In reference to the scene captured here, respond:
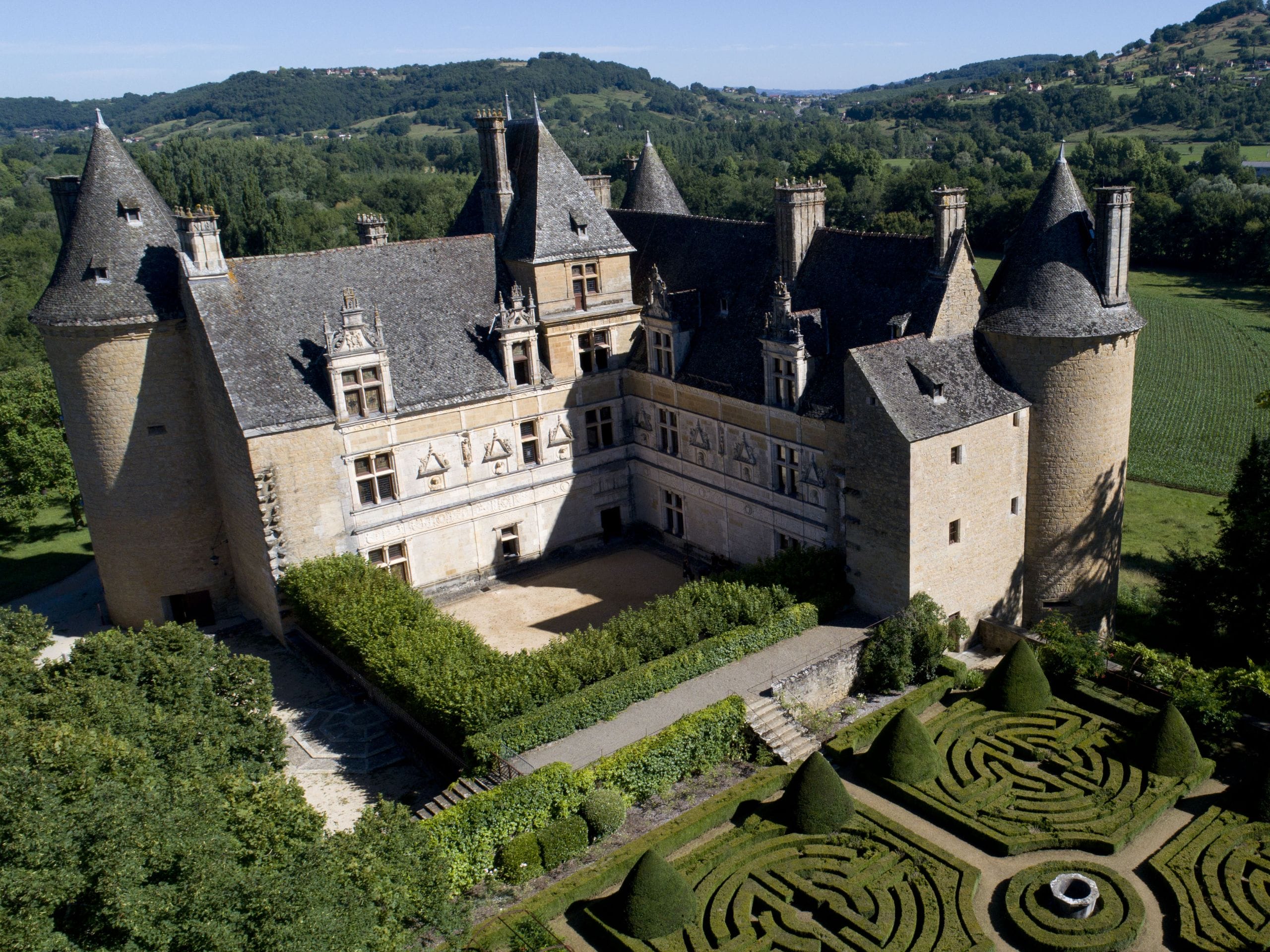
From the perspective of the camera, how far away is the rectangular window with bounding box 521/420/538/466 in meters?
37.6

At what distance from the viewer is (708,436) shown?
36.4 metres

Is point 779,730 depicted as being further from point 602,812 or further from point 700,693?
point 602,812

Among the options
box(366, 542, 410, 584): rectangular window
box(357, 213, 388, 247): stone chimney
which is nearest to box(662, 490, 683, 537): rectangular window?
box(366, 542, 410, 584): rectangular window

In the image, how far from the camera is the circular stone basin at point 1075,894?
2078 cm

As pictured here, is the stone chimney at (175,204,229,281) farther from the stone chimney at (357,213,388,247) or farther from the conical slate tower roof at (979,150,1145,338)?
the conical slate tower roof at (979,150,1145,338)

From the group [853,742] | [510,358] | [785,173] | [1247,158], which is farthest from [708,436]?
[1247,158]

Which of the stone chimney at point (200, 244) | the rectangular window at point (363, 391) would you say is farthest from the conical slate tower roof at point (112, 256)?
the rectangular window at point (363, 391)

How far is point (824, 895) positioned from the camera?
21734 mm

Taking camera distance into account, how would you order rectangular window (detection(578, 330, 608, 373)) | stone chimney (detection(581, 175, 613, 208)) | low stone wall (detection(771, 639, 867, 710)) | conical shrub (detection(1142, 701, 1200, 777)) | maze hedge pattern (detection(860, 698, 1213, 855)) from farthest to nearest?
1. stone chimney (detection(581, 175, 613, 208))
2. rectangular window (detection(578, 330, 608, 373))
3. low stone wall (detection(771, 639, 867, 710))
4. conical shrub (detection(1142, 701, 1200, 777))
5. maze hedge pattern (detection(860, 698, 1213, 855))

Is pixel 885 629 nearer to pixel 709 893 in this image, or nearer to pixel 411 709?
pixel 709 893

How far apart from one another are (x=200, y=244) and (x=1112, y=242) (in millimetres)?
27085

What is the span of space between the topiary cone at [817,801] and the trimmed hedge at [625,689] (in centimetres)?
504

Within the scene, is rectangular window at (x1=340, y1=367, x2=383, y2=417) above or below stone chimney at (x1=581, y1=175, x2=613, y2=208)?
below

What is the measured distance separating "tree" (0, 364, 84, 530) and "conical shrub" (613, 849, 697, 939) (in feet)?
123
